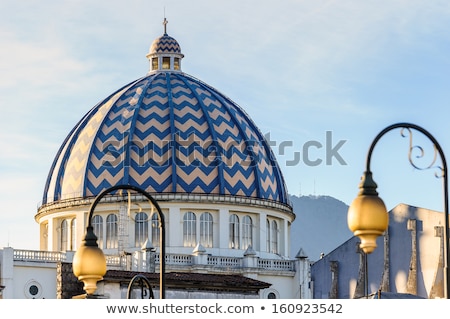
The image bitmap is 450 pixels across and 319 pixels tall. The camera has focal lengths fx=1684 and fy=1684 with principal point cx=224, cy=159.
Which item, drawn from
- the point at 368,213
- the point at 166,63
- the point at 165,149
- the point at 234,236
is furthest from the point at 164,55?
the point at 368,213

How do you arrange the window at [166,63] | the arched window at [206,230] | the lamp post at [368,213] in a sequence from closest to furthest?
the lamp post at [368,213]
the arched window at [206,230]
the window at [166,63]

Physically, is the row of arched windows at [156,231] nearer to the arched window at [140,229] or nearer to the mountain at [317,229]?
the arched window at [140,229]

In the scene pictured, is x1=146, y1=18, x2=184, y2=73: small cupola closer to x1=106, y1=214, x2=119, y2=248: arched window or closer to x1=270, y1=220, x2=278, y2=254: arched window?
x1=270, y1=220, x2=278, y2=254: arched window

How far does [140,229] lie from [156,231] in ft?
2.72

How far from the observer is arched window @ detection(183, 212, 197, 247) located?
277 feet

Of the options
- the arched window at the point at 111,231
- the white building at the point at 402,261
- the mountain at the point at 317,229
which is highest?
the mountain at the point at 317,229

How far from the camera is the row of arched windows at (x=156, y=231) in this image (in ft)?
277

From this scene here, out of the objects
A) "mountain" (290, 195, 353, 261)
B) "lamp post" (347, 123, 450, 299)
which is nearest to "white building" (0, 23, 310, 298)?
"lamp post" (347, 123, 450, 299)

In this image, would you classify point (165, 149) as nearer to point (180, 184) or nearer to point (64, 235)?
point (180, 184)

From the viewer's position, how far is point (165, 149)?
86562mm

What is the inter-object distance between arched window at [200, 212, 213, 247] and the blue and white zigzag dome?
1.43 meters

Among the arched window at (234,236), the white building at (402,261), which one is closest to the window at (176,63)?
the arched window at (234,236)

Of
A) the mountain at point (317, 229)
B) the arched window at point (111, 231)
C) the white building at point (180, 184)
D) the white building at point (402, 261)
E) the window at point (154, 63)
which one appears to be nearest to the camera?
the white building at point (402, 261)

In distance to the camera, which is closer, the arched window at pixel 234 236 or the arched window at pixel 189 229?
the arched window at pixel 189 229
